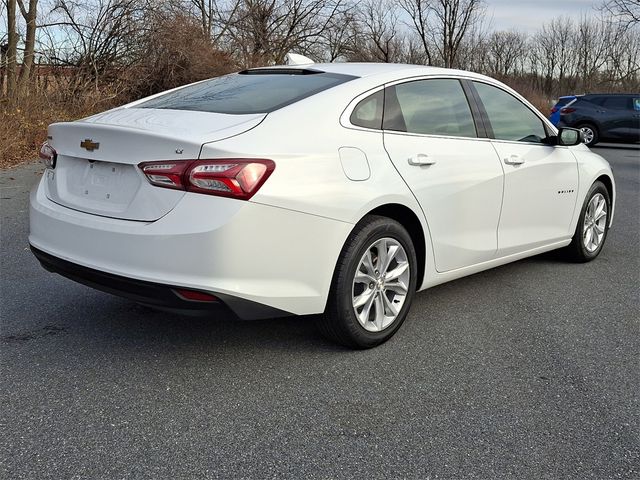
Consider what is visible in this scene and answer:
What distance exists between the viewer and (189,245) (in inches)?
112

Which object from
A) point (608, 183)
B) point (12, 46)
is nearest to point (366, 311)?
point (608, 183)

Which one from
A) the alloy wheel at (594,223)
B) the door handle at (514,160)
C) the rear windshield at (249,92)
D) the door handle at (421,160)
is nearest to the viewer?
the rear windshield at (249,92)

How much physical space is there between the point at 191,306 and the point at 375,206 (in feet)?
3.55

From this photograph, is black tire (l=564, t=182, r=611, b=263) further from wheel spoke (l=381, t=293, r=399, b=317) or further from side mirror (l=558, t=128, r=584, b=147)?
wheel spoke (l=381, t=293, r=399, b=317)

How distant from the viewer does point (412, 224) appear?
375cm

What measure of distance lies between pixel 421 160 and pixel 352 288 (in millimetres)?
887

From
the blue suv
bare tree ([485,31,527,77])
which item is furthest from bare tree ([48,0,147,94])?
bare tree ([485,31,527,77])

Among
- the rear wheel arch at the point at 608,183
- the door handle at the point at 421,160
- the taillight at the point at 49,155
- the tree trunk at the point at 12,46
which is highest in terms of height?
the tree trunk at the point at 12,46

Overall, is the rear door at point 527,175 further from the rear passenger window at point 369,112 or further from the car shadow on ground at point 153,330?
the rear passenger window at point 369,112

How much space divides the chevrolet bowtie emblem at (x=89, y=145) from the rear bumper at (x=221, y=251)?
1.06 ft

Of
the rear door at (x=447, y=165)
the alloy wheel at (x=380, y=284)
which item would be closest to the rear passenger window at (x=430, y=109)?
the rear door at (x=447, y=165)

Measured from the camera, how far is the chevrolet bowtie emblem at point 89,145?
3.15 metres

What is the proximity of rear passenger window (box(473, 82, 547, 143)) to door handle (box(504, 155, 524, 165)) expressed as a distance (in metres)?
0.15

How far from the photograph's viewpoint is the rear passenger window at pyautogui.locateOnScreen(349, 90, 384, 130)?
346cm
